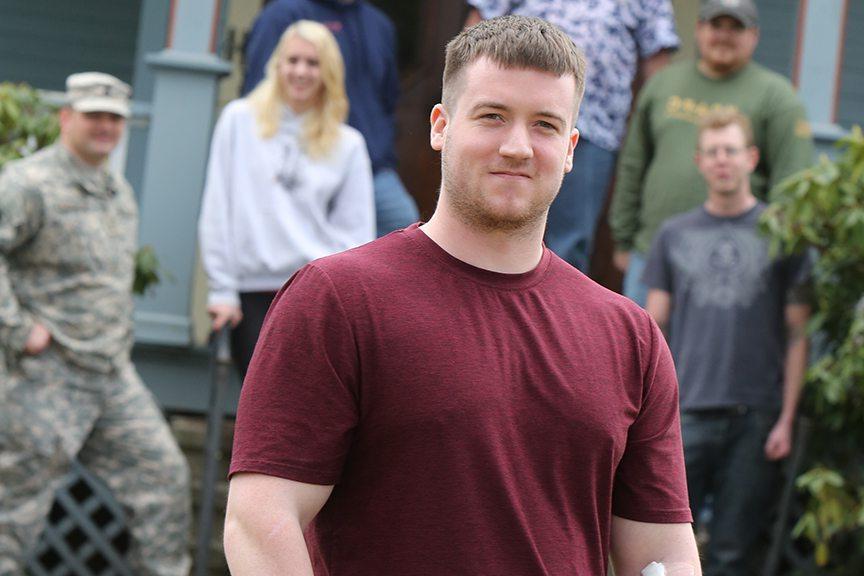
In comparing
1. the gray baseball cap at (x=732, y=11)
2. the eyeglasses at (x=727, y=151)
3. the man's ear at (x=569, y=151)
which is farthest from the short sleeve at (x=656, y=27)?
the man's ear at (x=569, y=151)

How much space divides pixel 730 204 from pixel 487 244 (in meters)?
3.63

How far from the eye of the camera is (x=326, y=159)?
585 cm

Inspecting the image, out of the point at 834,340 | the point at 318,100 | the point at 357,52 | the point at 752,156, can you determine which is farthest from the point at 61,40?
the point at 834,340

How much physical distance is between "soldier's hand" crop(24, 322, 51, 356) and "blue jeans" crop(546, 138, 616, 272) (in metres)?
2.06

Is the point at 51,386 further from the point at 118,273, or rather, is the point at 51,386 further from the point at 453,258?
the point at 453,258

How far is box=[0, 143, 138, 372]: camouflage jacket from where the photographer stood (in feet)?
18.1

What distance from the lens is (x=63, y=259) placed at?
18.5ft

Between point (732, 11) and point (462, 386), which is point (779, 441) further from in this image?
point (462, 386)

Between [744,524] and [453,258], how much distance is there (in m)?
3.75

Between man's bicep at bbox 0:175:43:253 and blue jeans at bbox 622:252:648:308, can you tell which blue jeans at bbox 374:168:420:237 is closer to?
blue jeans at bbox 622:252:648:308

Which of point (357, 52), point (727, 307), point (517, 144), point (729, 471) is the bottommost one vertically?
point (729, 471)

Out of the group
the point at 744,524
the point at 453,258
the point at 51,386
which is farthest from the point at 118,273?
the point at 453,258

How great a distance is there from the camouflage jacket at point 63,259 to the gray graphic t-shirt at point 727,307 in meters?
A: 2.21

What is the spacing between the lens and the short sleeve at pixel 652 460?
7.98 ft
